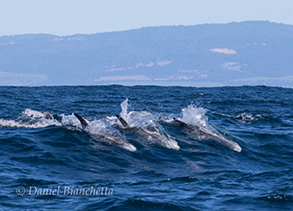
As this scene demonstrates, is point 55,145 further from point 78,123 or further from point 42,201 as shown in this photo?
→ point 42,201

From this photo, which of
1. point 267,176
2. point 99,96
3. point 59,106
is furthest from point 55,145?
point 99,96

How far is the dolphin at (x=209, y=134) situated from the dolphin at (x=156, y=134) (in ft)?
5.36

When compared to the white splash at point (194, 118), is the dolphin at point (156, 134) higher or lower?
lower

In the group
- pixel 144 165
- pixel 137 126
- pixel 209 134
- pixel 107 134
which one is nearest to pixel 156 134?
pixel 137 126

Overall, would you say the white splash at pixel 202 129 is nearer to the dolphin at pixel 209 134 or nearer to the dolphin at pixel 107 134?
the dolphin at pixel 209 134

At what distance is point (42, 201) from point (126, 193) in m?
2.45

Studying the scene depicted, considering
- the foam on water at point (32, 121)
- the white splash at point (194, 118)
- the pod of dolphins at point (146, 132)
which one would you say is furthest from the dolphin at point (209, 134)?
the foam on water at point (32, 121)

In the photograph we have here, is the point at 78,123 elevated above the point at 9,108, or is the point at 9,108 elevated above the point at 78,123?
→ the point at 9,108

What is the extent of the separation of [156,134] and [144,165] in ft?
14.8

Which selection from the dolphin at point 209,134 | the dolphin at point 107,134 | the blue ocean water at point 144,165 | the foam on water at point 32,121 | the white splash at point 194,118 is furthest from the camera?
the foam on water at point 32,121

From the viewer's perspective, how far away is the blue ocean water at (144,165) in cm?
1445

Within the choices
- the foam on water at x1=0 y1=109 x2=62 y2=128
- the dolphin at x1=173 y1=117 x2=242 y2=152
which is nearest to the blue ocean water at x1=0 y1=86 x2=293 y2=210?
the foam on water at x1=0 y1=109 x2=62 y2=128

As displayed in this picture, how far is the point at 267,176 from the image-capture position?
691 inches

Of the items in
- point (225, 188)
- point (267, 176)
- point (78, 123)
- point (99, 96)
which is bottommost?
point (225, 188)
